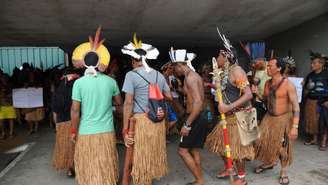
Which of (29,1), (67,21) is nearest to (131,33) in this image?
(67,21)

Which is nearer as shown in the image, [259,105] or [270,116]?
[270,116]

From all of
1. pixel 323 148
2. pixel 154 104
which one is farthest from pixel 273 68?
pixel 323 148

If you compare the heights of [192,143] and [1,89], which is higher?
[1,89]

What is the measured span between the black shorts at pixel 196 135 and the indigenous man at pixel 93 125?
84 centimetres

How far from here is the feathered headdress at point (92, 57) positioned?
3.38 metres

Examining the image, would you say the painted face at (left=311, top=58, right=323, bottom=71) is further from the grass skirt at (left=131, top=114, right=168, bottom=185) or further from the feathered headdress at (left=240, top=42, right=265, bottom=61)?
the grass skirt at (left=131, top=114, right=168, bottom=185)

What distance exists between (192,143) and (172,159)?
1.37 metres

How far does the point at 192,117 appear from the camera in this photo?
3521mm

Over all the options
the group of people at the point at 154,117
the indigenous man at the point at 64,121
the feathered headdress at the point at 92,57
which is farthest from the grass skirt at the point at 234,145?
the indigenous man at the point at 64,121

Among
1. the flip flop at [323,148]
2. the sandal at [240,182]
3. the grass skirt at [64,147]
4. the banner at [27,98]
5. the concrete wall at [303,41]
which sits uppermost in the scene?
the concrete wall at [303,41]

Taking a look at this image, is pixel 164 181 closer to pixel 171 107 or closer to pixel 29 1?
pixel 171 107

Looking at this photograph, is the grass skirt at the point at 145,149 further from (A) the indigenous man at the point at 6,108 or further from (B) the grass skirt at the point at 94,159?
(A) the indigenous man at the point at 6,108

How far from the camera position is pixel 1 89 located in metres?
6.74

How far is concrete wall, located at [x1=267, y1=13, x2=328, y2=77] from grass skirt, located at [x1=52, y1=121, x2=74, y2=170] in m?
4.87
